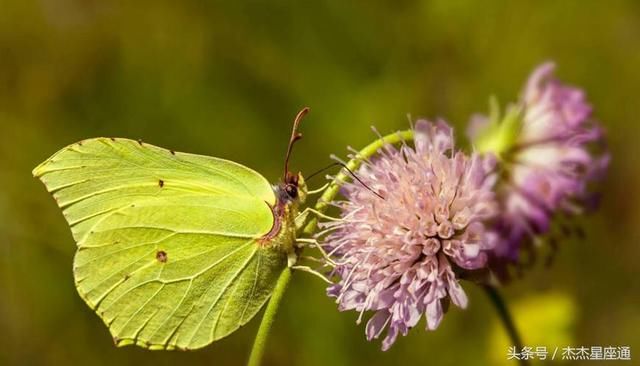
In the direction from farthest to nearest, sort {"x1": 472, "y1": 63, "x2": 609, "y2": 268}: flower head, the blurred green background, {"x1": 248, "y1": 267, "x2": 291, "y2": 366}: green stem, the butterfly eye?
the blurred green background < {"x1": 472, "y1": 63, "x2": 609, "y2": 268}: flower head < the butterfly eye < {"x1": 248, "y1": 267, "x2": 291, "y2": 366}: green stem

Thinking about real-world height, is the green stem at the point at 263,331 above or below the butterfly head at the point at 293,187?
below

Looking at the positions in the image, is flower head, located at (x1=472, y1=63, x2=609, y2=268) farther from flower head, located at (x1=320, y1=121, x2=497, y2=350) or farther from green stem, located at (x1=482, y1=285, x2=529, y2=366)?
flower head, located at (x1=320, y1=121, x2=497, y2=350)

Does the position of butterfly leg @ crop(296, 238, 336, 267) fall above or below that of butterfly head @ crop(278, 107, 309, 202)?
below

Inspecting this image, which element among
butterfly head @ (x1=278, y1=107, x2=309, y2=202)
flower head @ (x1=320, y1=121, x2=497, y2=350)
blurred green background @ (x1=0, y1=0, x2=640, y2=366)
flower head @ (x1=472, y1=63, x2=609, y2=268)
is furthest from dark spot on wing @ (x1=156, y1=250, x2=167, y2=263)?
A: blurred green background @ (x1=0, y1=0, x2=640, y2=366)

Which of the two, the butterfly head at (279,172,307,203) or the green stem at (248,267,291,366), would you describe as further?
the butterfly head at (279,172,307,203)

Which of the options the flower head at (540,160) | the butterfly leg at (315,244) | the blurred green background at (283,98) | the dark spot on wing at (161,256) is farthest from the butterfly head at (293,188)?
the blurred green background at (283,98)

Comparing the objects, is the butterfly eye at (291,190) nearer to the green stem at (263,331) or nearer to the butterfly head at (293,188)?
the butterfly head at (293,188)

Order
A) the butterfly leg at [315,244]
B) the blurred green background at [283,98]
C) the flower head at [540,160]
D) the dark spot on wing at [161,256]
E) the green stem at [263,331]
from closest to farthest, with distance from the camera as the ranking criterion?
the green stem at [263,331]
the butterfly leg at [315,244]
the dark spot on wing at [161,256]
the flower head at [540,160]
the blurred green background at [283,98]

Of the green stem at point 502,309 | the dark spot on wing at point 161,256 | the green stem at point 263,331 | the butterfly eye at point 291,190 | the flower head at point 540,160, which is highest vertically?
the flower head at point 540,160

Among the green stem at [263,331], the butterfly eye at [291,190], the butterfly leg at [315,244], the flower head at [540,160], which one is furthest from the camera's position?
the flower head at [540,160]
